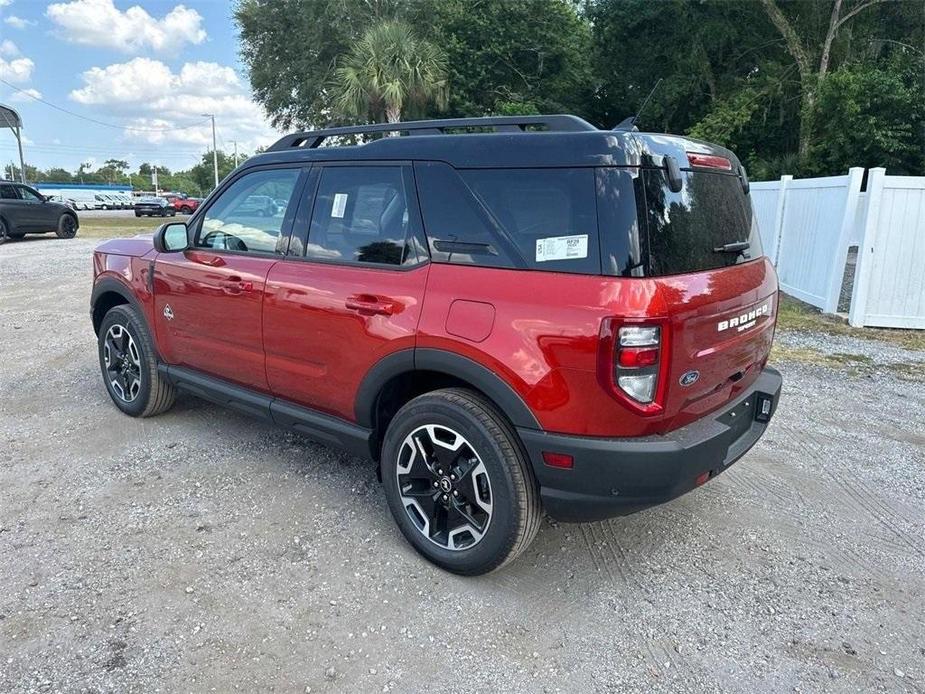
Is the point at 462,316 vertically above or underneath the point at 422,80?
underneath

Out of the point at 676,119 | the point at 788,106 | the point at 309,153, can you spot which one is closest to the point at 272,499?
the point at 309,153

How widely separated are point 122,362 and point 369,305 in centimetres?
272

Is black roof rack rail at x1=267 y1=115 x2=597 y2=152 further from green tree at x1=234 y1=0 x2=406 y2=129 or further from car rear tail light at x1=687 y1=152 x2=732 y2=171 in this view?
green tree at x1=234 y1=0 x2=406 y2=129

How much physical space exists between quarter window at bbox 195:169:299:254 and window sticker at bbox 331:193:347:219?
0.32 metres

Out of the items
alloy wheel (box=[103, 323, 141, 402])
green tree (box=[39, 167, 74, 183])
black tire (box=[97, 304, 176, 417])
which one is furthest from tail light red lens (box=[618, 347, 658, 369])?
green tree (box=[39, 167, 74, 183])

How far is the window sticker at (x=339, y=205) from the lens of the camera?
3.25m

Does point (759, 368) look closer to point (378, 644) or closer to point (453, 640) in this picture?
point (453, 640)

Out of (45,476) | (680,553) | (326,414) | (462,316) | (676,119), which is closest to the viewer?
(462,316)

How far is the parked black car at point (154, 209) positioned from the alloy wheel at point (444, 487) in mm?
43680

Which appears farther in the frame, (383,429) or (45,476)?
(45,476)

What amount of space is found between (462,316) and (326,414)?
3.66ft

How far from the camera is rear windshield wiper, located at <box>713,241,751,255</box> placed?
2752 millimetres

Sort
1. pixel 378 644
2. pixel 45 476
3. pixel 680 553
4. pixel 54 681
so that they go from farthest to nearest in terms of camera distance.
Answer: pixel 45 476 < pixel 680 553 < pixel 378 644 < pixel 54 681

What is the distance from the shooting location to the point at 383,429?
3207 millimetres
